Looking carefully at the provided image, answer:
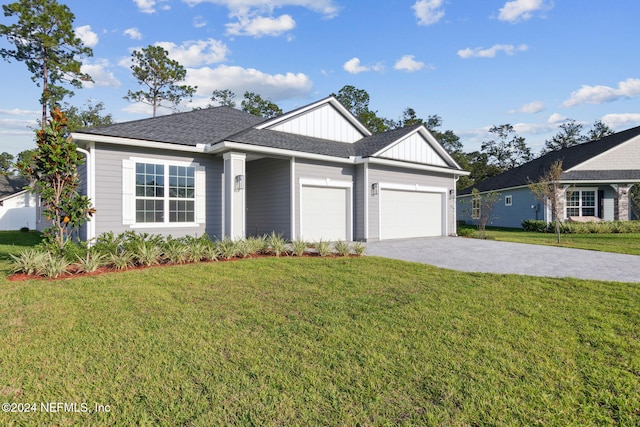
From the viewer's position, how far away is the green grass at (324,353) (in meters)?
A: 2.53

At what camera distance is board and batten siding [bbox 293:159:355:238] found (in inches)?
485

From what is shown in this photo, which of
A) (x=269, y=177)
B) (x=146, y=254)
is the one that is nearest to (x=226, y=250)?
(x=146, y=254)

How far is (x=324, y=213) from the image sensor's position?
13.1 meters

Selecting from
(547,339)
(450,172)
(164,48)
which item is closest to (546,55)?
(450,172)

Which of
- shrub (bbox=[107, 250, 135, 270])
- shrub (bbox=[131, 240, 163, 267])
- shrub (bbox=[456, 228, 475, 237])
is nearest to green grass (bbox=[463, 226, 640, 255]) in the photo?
shrub (bbox=[456, 228, 475, 237])

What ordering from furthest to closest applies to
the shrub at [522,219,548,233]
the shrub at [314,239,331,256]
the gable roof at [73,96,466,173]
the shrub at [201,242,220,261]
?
the shrub at [522,219,548,233]
the gable roof at [73,96,466,173]
the shrub at [314,239,331,256]
the shrub at [201,242,220,261]

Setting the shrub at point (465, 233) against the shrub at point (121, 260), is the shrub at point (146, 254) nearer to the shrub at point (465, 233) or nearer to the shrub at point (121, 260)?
the shrub at point (121, 260)

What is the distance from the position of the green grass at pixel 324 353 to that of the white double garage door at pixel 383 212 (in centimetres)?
673

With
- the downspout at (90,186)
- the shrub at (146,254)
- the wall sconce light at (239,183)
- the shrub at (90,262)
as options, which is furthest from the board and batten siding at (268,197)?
the shrub at (90,262)

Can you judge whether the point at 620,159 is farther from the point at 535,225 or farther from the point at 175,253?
the point at 175,253

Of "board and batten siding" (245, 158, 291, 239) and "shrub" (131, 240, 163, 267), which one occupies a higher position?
"board and batten siding" (245, 158, 291, 239)

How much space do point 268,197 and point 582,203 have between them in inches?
780

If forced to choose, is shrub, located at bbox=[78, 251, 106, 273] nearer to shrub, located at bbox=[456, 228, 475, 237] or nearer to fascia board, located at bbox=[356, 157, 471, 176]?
fascia board, located at bbox=[356, 157, 471, 176]

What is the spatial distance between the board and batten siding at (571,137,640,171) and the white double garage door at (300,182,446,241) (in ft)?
43.1
